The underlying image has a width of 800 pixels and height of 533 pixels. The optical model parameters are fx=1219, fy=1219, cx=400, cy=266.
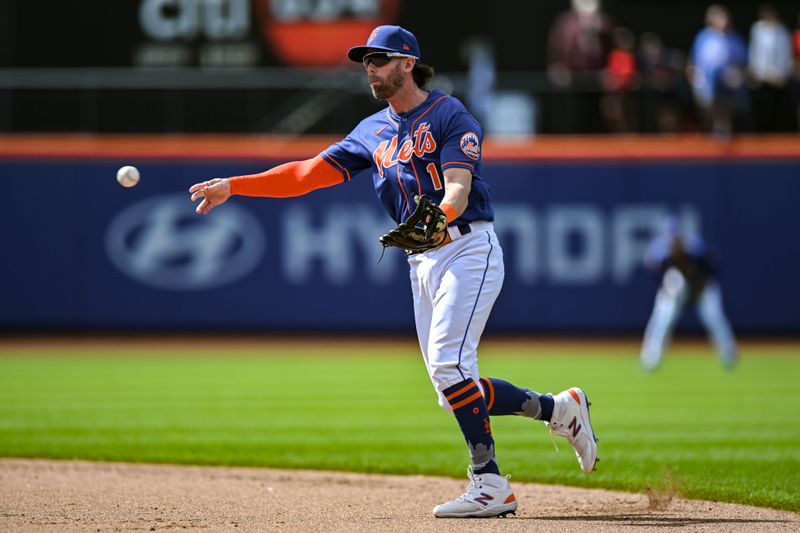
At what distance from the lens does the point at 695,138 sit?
18.4 metres

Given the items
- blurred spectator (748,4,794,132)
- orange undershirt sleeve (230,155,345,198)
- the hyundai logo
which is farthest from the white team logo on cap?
blurred spectator (748,4,794,132)

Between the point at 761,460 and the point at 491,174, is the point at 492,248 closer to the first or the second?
the point at 761,460

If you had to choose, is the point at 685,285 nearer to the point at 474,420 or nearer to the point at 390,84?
the point at 474,420

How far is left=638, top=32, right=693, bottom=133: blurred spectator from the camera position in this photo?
58.4ft

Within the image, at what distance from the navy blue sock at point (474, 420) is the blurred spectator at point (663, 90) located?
13.1 metres

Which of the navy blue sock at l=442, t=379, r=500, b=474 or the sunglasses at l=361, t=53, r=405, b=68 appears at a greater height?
the sunglasses at l=361, t=53, r=405, b=68

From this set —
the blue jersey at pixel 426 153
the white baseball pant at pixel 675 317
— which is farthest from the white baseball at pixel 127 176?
the white baseball pant at pixel 675 317

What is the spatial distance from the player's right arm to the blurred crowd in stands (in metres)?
12.2

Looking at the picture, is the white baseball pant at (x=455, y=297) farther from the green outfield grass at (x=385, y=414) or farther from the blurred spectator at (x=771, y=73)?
the blurred spectator at (x=771, y=73)

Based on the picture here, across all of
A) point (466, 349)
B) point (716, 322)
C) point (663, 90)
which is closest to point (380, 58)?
point (466, 349)

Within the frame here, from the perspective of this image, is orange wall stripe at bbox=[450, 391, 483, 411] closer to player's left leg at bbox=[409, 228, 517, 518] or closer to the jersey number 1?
player's left leg at bbox=[409, 228, 517, 518]

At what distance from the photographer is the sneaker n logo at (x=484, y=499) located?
18.1 ft

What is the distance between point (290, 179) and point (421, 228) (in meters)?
1.09

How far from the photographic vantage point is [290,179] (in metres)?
6.07
